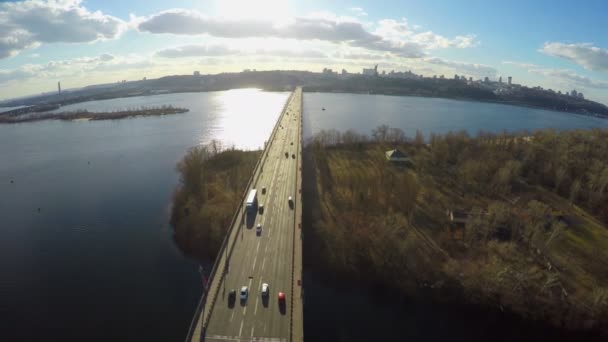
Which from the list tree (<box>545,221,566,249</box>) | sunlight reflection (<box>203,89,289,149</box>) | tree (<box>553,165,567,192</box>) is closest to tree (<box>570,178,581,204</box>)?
tree (<box>553,165,567,192</box>)

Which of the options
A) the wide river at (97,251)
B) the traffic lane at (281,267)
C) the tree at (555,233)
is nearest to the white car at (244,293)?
the traffic lane at (281,267)

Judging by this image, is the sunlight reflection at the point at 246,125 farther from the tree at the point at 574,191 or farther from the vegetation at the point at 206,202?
the tree at the point at 574,191

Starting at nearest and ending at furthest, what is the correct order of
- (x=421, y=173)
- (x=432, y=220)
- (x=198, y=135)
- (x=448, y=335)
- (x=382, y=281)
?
(x=448, y=335) < (x=382, y=281) < (x=432, y=220) < (x=421, y=173) < (x=198, y=135)

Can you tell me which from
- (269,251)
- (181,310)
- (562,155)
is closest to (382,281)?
(269,251)

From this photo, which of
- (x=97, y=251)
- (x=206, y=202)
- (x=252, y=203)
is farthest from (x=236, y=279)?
(x=97, y=251)

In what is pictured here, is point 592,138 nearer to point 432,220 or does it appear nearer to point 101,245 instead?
point 432,220

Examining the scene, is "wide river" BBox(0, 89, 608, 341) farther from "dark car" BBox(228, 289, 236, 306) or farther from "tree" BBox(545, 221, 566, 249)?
"tree" BBox(545, 221, 566, 249)
